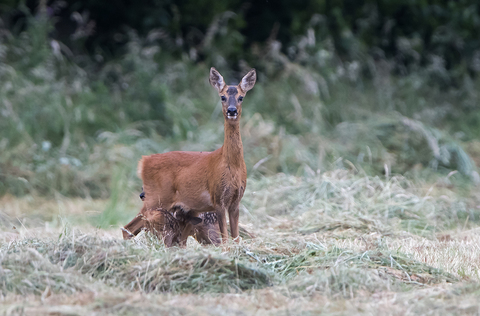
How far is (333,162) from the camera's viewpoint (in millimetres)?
7324

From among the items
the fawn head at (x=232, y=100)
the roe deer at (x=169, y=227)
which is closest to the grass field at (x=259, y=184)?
the roe deer at (x=169, y=227)

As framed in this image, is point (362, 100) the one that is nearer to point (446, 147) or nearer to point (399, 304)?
point (446, 147)

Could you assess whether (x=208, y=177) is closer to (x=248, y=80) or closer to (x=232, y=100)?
(x=232, y=100)

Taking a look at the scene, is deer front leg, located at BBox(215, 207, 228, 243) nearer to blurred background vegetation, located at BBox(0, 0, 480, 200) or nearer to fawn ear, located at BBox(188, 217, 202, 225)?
fawn ear, located at BBox(188, 217, 202, 225)

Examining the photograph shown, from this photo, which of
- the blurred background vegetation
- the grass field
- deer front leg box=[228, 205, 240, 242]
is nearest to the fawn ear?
the grass field

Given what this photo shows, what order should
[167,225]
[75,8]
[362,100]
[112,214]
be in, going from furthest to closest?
[75,8] < [362,100] < [112,214] < [167,225]

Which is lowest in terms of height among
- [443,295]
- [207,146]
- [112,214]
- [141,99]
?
[443,295]

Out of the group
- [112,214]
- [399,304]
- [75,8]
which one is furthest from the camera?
[75,8]

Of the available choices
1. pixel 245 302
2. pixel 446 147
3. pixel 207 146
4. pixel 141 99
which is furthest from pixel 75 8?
pixel 245 302

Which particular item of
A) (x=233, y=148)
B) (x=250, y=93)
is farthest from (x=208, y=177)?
(x=250, y=93)

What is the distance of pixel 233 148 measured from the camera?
14.5 ft

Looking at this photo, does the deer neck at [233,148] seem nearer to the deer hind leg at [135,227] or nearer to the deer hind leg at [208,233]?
the deer hind leg at [208,233]

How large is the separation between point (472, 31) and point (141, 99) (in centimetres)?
617

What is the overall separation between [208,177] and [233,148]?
0.92 feet
